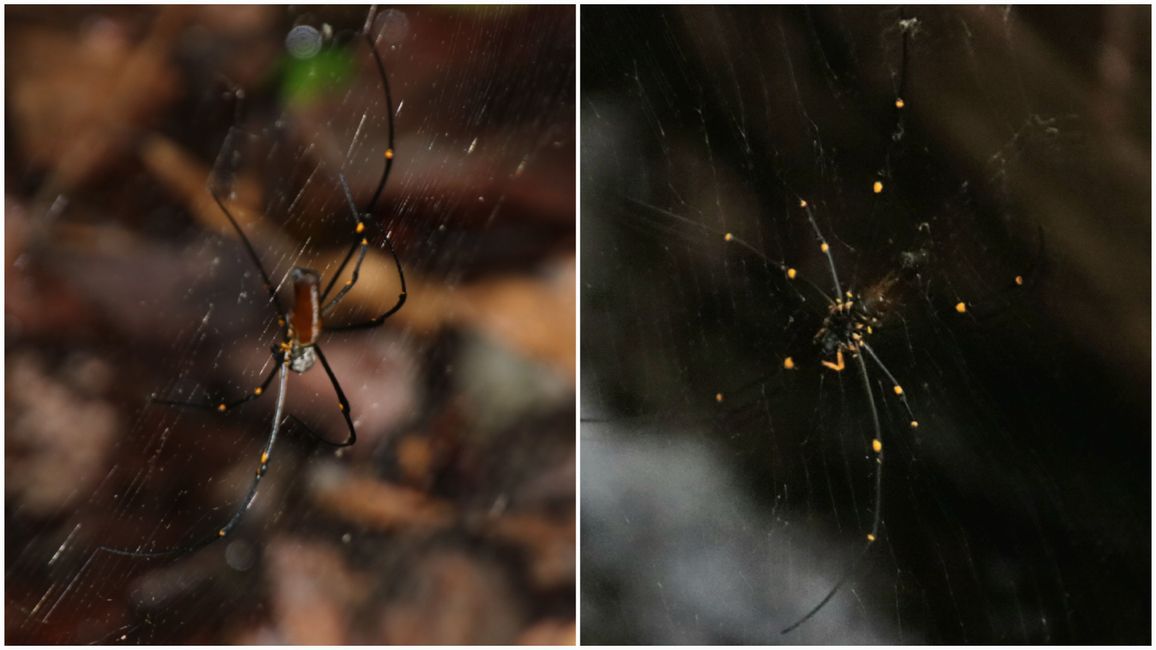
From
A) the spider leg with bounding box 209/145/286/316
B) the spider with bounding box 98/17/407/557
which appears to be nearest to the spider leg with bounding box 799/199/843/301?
the spider with bounding box 98/17/407/557

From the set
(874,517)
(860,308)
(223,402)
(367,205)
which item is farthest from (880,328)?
(223,402)

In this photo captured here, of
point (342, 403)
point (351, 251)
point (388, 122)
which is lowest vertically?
point (342, 403)

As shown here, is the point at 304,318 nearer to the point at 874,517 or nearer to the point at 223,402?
the point at 223,402

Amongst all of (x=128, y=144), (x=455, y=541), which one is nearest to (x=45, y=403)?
(x=128, y=144)

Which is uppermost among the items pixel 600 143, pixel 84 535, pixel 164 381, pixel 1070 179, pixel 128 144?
pixel 1070 179

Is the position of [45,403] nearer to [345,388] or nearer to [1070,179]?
[345,388]

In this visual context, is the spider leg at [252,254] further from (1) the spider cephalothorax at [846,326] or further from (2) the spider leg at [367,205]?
(1) the spider cephalothorax at [846,326]

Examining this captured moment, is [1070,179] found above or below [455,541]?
above
